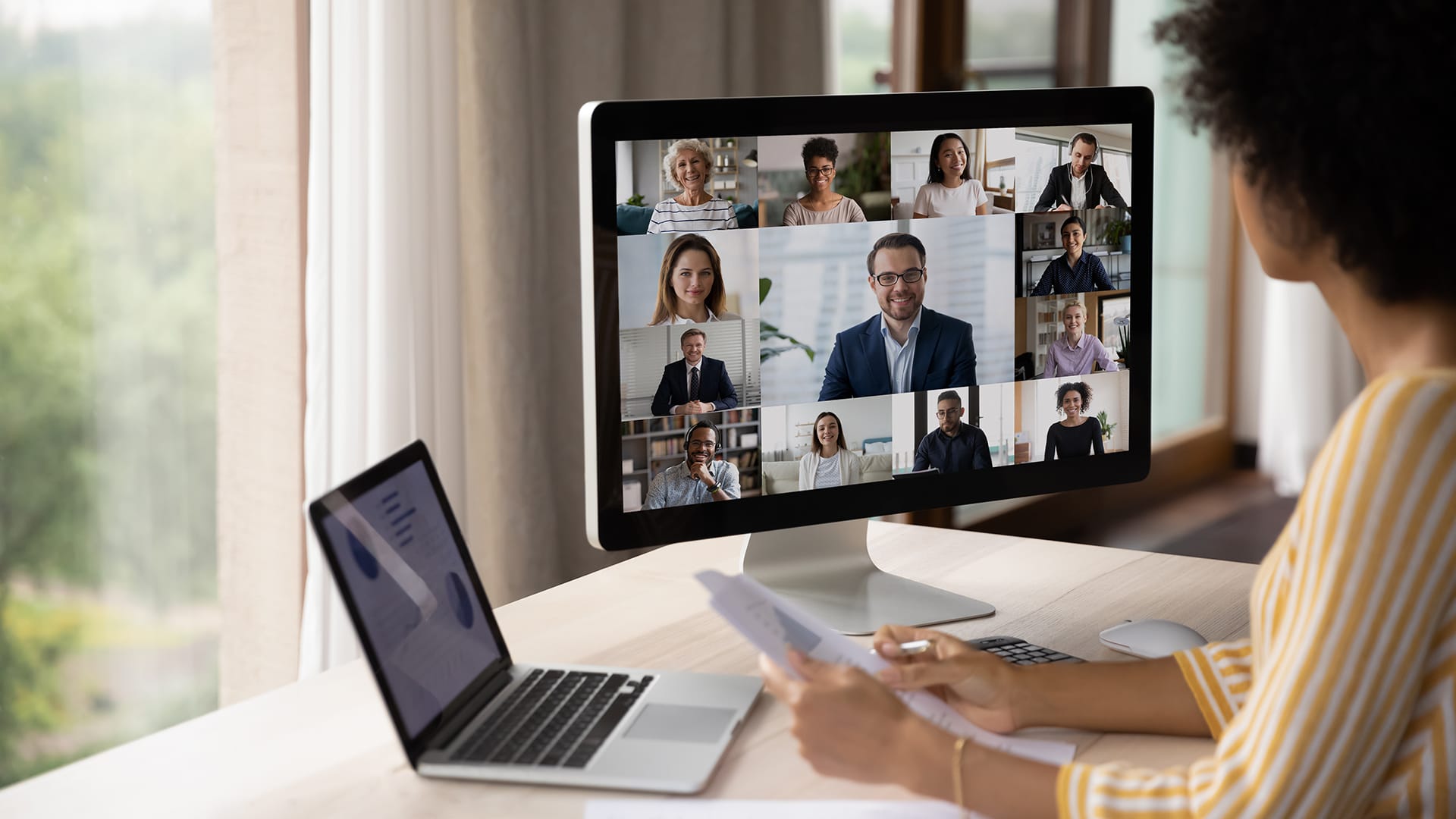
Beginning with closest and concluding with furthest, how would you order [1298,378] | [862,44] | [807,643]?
[807,643] < [862,44] < [1298,378]

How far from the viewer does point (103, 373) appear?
1746mm

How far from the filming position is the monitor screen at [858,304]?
3.87 ft

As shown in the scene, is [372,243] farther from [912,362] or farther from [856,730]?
[856,730]

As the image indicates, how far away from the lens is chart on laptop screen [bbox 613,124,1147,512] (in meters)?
1.19

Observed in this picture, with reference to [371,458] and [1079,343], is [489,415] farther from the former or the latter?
[1079,343]

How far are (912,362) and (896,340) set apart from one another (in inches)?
1.2

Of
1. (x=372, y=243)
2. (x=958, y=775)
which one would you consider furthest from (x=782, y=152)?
(x=372, y=243)

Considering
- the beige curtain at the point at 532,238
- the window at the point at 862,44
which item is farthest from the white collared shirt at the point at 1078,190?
the window at the point at 862,44

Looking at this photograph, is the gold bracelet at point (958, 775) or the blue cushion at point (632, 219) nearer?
the gold bracelet at point (958, 775)

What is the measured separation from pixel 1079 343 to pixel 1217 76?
58 cm

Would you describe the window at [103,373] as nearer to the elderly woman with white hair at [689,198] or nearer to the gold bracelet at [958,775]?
the elderly woman with white hair at [689,198]

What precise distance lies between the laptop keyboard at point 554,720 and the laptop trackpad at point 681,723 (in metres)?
0.02

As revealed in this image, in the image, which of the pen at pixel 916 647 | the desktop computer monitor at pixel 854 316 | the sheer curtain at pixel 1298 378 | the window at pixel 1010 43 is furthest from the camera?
the sheer curtain at pixel 1298 378

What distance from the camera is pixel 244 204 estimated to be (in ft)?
5.87
